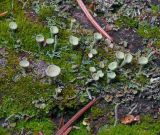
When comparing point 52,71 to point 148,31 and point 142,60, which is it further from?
point 148,31

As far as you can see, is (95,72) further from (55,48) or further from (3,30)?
(3,30)

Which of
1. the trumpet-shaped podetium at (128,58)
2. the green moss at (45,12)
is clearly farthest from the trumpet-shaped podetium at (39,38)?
the trumpet-shaped podetium at (128,58)

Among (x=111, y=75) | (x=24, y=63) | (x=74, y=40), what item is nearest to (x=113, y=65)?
(x=111, y=75)

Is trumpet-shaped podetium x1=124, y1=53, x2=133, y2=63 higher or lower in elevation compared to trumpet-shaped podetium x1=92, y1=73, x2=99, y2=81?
higher

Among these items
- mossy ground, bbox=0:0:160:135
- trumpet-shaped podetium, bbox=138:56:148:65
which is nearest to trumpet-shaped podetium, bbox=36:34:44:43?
mossy ground, bbox=0:0:160:135

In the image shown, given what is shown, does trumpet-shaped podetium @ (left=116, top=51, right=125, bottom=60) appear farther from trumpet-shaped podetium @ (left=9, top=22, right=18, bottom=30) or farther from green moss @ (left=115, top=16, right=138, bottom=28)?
trumpet-shaped podetium @ (left=9, top=22, right=18, bottom=30)
